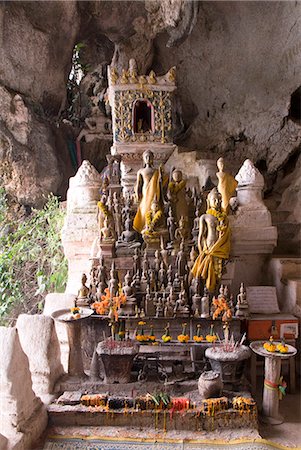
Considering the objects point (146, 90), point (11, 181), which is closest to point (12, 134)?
point (11, 181)

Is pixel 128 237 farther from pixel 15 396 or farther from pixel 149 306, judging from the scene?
pixel 15 396

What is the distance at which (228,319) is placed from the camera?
543 cm

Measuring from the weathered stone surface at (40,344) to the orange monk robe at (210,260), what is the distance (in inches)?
→ 91.3

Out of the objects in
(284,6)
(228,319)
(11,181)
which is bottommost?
(228,319)

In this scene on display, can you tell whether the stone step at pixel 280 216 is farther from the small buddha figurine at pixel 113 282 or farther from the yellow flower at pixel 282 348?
the yellow flower at pixel 282 348

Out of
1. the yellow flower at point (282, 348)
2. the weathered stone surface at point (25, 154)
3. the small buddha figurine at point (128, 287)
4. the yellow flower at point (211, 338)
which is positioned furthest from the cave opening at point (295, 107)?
the yellow flower at point (282, 348)

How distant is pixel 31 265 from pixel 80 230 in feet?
8.78

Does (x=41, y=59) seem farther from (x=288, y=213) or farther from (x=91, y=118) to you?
(x=288, y=213)

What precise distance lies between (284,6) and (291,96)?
220 cm

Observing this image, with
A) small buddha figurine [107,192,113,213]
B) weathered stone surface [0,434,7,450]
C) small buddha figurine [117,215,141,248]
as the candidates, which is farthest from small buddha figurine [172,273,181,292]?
weathered stone surface [0,434,7,450]

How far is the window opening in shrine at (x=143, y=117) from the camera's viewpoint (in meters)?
9.00

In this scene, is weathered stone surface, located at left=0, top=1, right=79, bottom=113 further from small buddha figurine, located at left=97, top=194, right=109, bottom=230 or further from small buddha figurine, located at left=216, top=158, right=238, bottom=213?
small buddha figurine, located at left=216, top=158, right=238, bottom=213

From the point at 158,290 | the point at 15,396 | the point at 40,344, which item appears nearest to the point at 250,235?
the point at 158,290

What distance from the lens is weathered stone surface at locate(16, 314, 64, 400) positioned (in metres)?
4.66
